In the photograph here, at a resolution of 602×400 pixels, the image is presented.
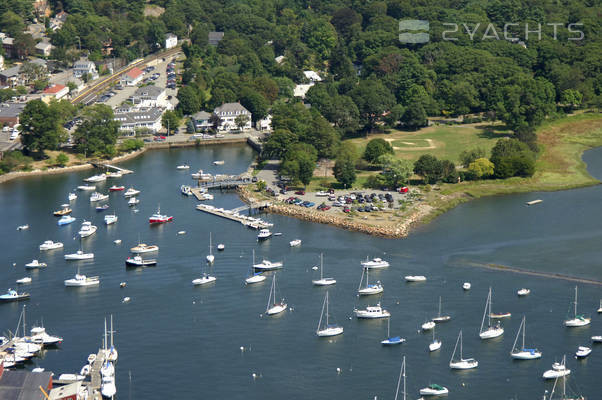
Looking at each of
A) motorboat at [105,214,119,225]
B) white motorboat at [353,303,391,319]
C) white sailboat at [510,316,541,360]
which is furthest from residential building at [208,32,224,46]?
white sailboat at [510,316,541,360]

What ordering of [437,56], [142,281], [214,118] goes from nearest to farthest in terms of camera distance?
[142,281] → [214,118] → [437,56]

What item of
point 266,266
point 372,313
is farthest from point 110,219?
point 372,313

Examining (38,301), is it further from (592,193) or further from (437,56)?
(437,56)

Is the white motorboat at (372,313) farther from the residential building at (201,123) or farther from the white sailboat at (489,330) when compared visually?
the residential building at (201,123)

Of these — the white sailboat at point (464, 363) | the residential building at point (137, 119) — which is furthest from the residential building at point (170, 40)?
the white sailboat at point (464, 363)

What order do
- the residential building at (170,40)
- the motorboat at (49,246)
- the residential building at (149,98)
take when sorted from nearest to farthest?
the motorboat at (49,246), the residential building at (149,98), the residential building at (170,40)

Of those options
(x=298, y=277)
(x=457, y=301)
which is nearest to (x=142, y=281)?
(x=298, y=277)

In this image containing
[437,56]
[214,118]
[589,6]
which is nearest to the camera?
[214,118]
